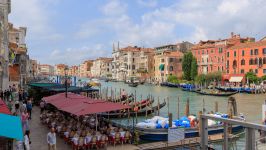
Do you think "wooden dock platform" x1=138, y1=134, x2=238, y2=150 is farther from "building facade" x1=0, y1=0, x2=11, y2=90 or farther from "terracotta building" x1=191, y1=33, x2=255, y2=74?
"terracotta building" x1=191, y1=33, x2=255, y2=74

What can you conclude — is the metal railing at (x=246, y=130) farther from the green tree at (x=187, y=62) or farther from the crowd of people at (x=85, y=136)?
the green tree at (x=187, y=62)

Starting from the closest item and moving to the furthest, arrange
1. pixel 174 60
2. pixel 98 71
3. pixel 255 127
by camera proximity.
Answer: pixel 255 127 → pixel 174 60 → pixel 98 71

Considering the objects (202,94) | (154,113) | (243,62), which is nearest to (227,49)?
(243,62)

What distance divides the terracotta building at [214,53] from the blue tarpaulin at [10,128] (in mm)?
47386

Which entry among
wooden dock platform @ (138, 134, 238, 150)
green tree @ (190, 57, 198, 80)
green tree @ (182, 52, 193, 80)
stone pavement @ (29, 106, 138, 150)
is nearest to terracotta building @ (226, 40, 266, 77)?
green tree @ (190, 57, 198, 80)

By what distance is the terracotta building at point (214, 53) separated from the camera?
51.1 meters

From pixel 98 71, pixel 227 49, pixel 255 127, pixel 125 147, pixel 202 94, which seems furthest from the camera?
pixel 98 71

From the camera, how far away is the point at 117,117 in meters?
19.7

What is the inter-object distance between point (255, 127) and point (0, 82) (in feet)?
78.0

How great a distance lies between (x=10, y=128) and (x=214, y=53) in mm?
50429

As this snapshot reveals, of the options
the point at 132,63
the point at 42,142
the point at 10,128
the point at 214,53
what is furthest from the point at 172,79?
the point at 10,128

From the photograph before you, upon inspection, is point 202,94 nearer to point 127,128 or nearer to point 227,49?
point 227,49

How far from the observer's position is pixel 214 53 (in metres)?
53.2

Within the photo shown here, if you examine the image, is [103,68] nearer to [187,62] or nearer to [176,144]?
[187,62]
